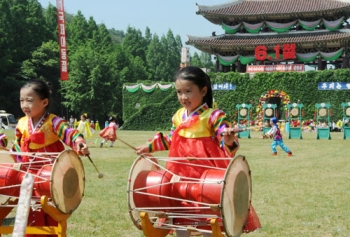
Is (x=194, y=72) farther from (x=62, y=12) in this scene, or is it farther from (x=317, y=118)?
(x=317, y=118)

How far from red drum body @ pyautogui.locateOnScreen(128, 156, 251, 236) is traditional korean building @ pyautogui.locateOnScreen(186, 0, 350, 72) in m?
37.5

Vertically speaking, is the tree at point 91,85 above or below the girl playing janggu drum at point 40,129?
above

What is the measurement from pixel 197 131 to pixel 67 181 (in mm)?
1100

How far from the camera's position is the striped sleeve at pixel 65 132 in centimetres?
480

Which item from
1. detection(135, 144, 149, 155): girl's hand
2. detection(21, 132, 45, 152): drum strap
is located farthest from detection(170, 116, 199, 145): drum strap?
detection(21, 132, 45, 152): drum strap

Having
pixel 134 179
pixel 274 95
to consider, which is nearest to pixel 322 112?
pixel 274 95

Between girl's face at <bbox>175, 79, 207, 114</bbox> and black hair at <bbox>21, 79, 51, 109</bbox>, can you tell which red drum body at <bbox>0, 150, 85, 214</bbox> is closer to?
black hair at <bbox>21, 79, 51, 109</bbox>

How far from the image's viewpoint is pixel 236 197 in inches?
151

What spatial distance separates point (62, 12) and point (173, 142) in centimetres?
3090

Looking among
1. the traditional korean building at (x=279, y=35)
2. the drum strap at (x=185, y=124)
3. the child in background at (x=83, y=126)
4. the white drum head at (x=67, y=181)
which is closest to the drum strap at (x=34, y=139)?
the white drum head at (x=67, y=181)

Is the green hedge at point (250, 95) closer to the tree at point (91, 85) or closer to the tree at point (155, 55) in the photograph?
the tree at point (91, 85)

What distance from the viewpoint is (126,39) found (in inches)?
3034

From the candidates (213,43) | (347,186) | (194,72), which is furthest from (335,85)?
(194,72)

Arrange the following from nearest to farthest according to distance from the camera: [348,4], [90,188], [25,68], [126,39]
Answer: [90,188] < [348,4] < [25,68] < [126,39]
